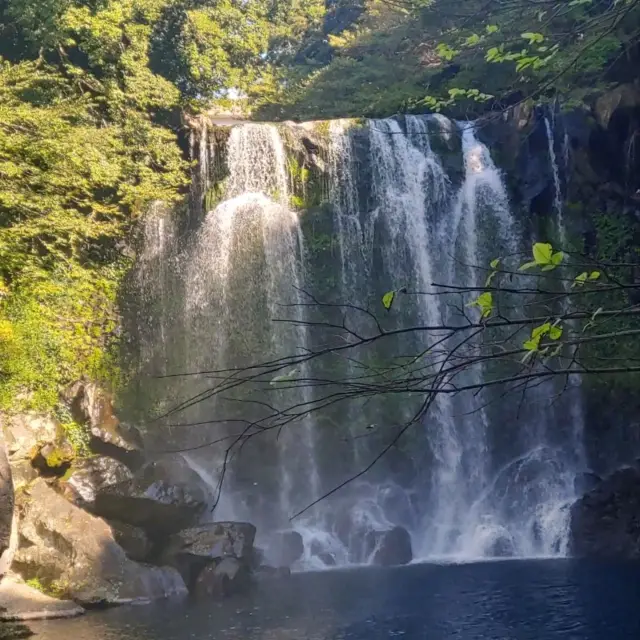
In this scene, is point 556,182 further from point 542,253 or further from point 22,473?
point 542,253

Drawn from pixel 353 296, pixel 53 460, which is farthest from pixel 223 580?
pixel 353 296

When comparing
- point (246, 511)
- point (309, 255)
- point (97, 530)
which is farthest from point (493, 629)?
point (309, 255)

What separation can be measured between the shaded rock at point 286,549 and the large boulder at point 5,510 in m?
4.64

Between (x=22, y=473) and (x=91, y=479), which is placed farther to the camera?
(x=91, y=479)

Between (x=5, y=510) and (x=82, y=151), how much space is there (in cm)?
764

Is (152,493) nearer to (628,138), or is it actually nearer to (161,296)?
(161,296)

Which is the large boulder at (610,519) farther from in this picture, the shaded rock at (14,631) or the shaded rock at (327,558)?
the shaded rock at (14,631)

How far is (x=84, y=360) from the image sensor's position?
1565 cm

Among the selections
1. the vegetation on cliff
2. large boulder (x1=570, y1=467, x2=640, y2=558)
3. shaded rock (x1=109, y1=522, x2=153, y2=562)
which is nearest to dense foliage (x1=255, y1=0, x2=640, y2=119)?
the vegetation on cliff

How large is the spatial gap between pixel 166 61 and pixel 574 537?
48.3 feet

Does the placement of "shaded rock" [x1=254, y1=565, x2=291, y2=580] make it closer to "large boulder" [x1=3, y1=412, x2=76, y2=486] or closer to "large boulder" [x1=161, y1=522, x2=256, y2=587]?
"large boulder" [x1=161, y1=522, x2=256, y2=587]

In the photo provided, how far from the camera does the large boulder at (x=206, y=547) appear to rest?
11.9m

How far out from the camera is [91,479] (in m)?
13.2

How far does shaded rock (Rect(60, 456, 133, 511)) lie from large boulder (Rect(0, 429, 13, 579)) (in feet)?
5.58
